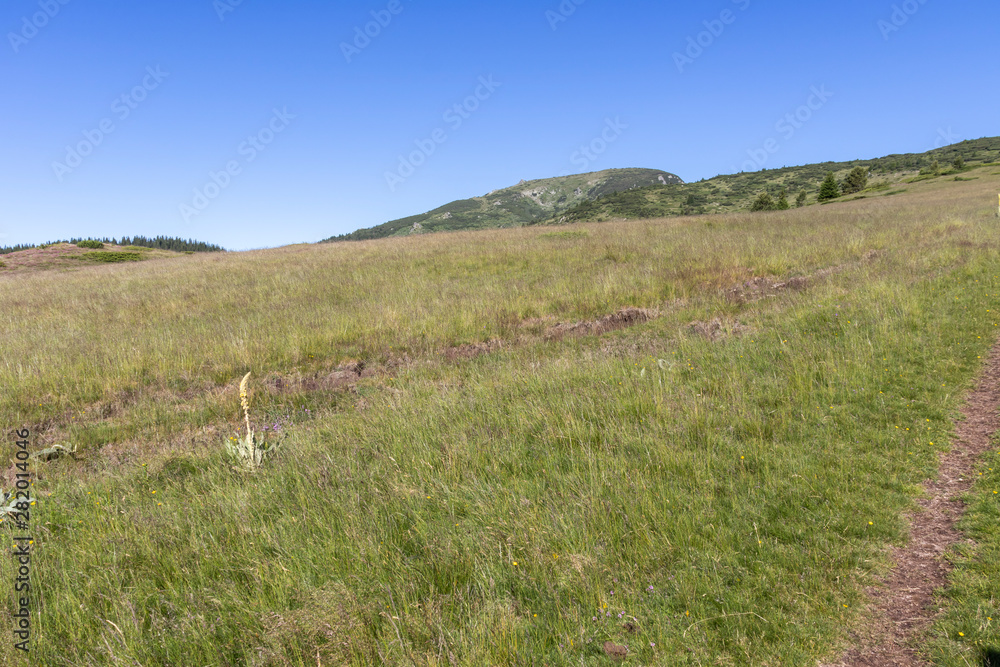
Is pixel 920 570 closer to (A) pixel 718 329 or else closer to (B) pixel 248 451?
(B) pixel 248 451

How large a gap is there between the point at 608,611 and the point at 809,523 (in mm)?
1901

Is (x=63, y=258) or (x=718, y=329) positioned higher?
(x=63, y=258)

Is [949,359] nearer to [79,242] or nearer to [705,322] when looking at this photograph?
[705,322]

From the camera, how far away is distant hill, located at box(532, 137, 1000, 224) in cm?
9862

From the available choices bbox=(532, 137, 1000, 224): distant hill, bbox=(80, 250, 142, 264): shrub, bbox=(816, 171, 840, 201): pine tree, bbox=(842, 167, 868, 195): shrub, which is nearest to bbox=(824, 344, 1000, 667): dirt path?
bbox=(80, 250, 142, 264): shrub

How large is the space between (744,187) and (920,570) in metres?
146

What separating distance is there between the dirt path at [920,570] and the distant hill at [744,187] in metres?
86.9

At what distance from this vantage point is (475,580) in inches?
117

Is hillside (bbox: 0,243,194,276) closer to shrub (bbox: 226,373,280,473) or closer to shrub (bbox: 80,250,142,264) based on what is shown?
shrub (bbox: 80,250,142,264)

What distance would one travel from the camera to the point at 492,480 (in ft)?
13.4

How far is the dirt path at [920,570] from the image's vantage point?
2551mm

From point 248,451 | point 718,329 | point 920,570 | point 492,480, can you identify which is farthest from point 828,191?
point 248,451

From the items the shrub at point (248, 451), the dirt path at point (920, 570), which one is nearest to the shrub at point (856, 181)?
the dirt path at point (920, 570)

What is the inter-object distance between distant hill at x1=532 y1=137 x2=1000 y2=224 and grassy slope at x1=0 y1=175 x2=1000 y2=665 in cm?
8373
